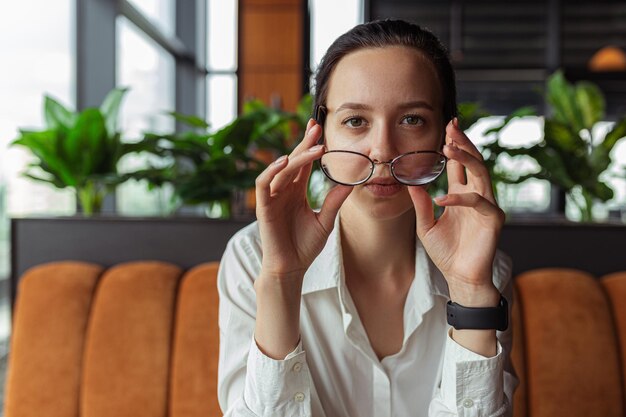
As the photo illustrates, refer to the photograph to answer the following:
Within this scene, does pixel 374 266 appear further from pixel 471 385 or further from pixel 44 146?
pixel 44 146

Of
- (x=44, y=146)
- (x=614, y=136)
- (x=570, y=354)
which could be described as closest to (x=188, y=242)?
(x=44, y=146)

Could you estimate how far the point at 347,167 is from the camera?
88cm

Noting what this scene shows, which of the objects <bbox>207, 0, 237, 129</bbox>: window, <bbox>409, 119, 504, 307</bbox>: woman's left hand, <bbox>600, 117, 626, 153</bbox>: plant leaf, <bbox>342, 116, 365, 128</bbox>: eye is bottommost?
<bbox>409, 119, 504, 307</bbox>: woman's left hand

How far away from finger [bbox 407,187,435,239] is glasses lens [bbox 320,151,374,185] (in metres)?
0.07

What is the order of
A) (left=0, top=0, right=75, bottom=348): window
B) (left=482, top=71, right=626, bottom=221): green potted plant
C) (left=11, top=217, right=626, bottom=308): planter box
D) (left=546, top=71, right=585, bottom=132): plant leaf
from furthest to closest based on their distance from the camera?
(left=0, top=0, right=75, bottom=348): window, (left=546, top=71, right=585, bottom=132): plant leaf, (left=482, top=71, right=626, bottom=221): green potted plant, (left=11, top=217, right=626, bottom=308): planter box

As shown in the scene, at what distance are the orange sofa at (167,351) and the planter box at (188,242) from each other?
170 mm

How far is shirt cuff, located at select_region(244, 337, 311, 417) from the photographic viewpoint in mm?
879

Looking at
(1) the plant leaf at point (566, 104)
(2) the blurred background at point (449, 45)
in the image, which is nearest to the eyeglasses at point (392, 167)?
(1) the plant leaf at point (566, 104)

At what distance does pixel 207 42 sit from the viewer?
18.8 ft

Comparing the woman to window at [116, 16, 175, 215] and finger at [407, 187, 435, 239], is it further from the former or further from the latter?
window at [116, 16, 175, 215]

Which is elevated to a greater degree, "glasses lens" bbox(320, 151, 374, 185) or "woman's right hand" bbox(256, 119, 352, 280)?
"glasses lens" bbox(320, 151, 374, 185)

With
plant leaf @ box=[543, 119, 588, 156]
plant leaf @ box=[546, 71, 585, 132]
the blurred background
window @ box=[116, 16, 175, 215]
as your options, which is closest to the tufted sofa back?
plant leaf @ box=[543, 119, 588, 156]

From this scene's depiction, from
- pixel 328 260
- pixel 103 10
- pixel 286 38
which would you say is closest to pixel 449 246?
pixel 328 260

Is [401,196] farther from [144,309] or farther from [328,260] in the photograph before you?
[144,309]
